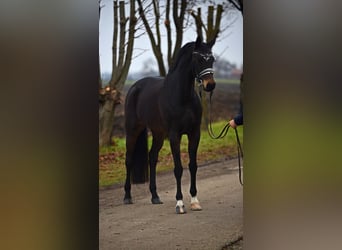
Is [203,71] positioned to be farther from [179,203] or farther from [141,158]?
[179,203]

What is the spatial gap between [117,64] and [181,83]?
19.0 inches

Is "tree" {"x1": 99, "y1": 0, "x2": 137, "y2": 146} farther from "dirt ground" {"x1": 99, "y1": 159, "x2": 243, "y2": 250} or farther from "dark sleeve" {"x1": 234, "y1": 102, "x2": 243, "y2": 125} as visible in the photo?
"dark sleeve" {"x1": 234, "y1": 102, "x2": 243, "y2": 125}

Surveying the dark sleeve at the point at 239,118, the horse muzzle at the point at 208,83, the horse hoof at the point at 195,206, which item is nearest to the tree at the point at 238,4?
the horse muzzle at the point at 208,83

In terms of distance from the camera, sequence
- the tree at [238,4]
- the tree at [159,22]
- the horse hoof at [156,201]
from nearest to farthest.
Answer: the tree at [238,4], the tree at [159,22], the horse hoof at [156,201]

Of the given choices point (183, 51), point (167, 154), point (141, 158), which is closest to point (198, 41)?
point (183, 51)

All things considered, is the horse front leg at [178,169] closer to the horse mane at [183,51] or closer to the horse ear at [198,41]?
the horse mane at [183,51]

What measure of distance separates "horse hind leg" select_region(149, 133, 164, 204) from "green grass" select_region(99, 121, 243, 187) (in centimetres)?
3

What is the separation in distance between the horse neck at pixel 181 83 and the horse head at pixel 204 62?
0.07 meters

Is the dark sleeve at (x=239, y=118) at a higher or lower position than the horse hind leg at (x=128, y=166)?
higher

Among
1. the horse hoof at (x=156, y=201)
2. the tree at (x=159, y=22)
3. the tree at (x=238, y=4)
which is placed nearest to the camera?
the tree at (x=238, y=4)

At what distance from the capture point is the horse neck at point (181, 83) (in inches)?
209
